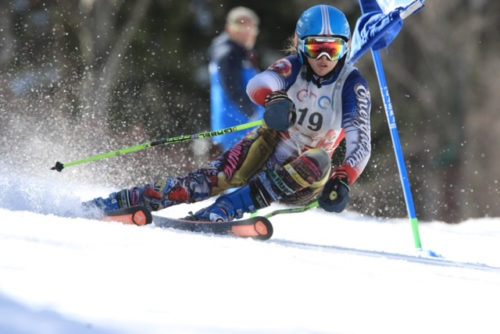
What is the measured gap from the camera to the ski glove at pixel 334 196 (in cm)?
324

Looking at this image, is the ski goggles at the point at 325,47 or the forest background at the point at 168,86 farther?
the forest background at the point at 168,86

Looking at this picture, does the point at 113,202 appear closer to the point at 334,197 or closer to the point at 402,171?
the point at 334,197

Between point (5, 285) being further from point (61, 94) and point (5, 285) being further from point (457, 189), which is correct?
point (457, 189)

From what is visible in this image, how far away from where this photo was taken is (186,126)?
1123cm

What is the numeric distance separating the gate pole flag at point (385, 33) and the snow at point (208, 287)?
1.31 m

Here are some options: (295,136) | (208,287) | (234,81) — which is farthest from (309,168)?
(234,81)

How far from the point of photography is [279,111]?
341 centimetres

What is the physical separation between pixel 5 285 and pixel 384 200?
11026mm

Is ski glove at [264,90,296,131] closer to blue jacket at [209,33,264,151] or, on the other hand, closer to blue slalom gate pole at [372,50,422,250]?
blue slalom gate pole at [372,50,422,250]

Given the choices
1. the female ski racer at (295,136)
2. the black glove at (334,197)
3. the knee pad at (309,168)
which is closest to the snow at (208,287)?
the black glove at (334,197)

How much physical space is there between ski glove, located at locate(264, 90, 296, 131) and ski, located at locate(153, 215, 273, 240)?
0.44 meters

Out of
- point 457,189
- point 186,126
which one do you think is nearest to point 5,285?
point 186,126

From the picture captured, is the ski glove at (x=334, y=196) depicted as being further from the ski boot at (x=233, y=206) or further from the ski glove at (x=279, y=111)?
the ski boot at (x=233, y=206)

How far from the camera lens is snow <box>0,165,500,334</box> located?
1.45 meters
